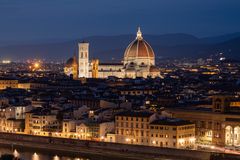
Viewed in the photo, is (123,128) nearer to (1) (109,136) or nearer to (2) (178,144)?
(1) (109,136)

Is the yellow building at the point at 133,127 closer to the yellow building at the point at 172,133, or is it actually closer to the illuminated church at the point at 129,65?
the yellow building at the point at 172,133

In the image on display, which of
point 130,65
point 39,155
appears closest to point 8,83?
point 130,65

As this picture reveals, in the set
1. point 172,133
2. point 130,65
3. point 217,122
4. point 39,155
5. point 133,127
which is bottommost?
point 39,155

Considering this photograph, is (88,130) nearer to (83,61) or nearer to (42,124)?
(42,124)

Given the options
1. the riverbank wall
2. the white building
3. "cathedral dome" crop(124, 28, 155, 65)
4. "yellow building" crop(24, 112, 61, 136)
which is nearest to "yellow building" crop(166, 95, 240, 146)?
the riverbank wall

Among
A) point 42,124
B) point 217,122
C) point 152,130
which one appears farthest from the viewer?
point 42,124

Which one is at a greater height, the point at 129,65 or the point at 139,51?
the point at 139,51

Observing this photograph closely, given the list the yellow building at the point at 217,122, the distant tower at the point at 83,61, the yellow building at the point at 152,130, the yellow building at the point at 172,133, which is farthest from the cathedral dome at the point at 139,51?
the yellow building at the point at 172,133

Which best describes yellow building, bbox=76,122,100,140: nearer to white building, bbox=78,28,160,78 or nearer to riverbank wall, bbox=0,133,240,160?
riverbank wall, bbox=0,133,240,160

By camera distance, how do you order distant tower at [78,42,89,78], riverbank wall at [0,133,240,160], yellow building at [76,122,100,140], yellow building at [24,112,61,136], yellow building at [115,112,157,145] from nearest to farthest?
riverbank wall at [0,133,240,160]
yellow building at [115,112,157,145]
yellow building at [76,122,100,140]
yellow building at [24,112,61,136]
distant tower at [78,42,89,78]
